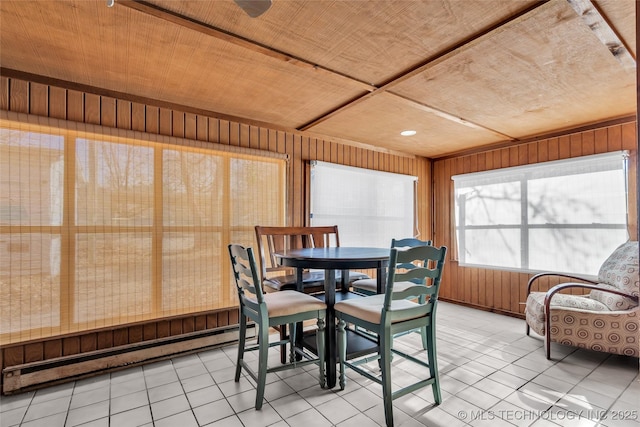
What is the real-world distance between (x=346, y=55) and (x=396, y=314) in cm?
166

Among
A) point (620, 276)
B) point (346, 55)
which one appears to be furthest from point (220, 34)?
point (620, 276)

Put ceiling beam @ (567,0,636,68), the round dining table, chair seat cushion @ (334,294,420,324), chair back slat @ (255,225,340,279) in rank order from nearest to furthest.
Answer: ceiling beam @ (567,0,636,68), chair seat cushion @ (334,294,420,324), the round dining table, chair back slat @ (255,225,340,279)

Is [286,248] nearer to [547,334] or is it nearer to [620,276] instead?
[547,334]

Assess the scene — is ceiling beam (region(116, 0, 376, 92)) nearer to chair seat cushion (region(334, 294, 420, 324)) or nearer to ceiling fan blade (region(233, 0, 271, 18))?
ceiling fan blade (region(233, 0, 271, 18))

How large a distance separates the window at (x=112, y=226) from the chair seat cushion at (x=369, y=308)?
4.83ft

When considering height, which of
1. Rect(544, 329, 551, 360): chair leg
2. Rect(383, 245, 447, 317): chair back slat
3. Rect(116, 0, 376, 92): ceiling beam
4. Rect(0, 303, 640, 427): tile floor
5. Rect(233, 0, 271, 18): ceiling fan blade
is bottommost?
Rect(0, 303, 640, 427): tile floor

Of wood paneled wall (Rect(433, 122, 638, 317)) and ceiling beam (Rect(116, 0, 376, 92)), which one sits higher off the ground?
ceiling beam (Rect(116, 0, 376, 92))

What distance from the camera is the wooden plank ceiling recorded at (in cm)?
165

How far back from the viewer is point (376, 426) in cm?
181

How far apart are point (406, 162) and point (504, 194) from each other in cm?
138

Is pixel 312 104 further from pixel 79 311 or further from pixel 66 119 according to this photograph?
pixel 79 311

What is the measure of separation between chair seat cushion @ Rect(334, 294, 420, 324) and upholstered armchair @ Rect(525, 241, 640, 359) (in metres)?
1.62

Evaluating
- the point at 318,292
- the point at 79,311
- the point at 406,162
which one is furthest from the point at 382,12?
the point at 406,162

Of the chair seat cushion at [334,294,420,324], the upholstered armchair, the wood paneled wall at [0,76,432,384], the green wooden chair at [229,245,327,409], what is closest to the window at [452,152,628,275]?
the upholstered armchair
